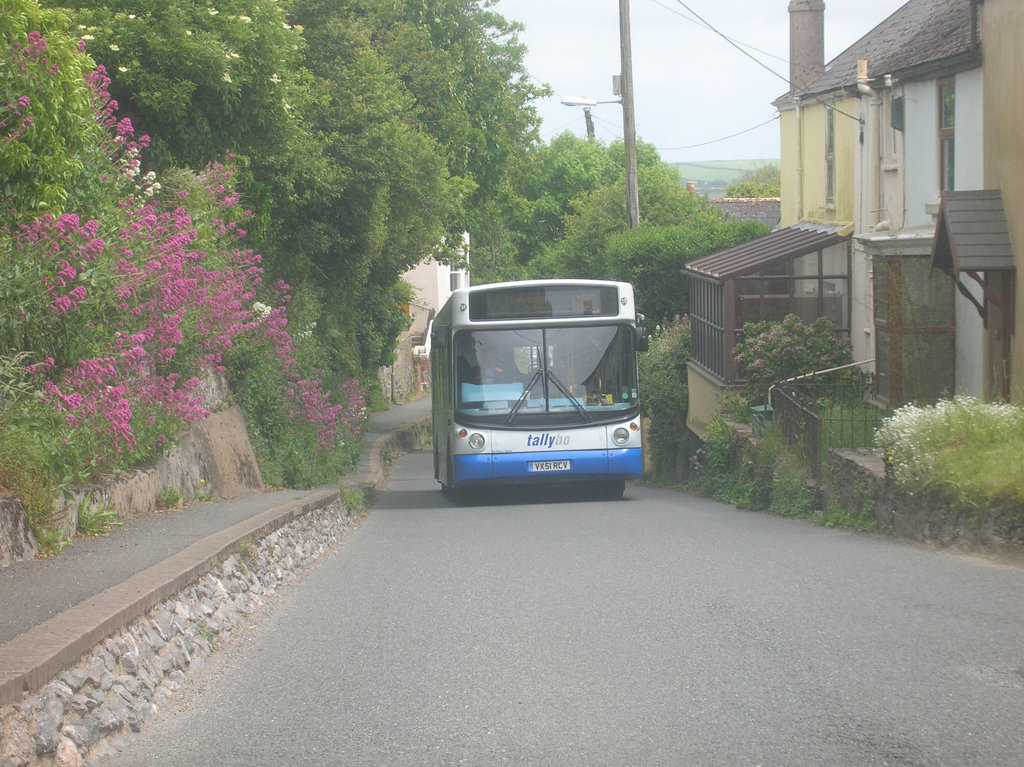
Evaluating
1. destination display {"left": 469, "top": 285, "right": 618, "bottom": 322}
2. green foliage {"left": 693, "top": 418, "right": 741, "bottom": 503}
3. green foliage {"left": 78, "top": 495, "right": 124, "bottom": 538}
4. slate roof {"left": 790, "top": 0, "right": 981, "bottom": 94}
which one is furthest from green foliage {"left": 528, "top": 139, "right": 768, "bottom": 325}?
green foliage {"left": 78, "top": 495, "right": 124, "bottom": 538}

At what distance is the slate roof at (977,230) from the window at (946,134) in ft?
8.40

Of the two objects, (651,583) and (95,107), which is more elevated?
(95,107)

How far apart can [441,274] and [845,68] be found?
119 feet

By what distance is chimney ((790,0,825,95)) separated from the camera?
29.9 meters

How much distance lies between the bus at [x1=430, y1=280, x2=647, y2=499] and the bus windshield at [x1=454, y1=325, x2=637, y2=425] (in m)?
0.01

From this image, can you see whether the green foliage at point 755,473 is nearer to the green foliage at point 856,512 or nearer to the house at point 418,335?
the green foliage at point 856,512

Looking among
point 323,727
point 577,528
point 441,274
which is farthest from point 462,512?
point 441,274

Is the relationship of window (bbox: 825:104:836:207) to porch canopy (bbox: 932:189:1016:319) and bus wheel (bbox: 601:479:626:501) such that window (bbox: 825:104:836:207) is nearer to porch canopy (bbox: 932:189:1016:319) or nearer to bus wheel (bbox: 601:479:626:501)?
bus wheel (bbox: 601:479:626:501)

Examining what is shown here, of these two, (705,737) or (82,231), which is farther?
(82,231)

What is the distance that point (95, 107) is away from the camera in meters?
11.4

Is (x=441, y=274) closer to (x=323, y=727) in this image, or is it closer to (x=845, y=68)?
(x=845, y=68)

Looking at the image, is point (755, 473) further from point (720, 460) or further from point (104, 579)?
point (104, 579)

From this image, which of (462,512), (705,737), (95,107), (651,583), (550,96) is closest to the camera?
(705,737)

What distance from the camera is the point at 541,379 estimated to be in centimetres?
1675
